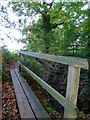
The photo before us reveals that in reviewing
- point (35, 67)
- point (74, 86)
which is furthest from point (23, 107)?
point (35, 67)

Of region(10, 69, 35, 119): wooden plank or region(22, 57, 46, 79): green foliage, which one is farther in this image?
region(22, 57, 46, 79): green foliage

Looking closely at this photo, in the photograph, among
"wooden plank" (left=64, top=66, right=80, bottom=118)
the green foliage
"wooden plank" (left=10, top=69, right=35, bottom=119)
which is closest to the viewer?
"wooden plank" (left=64, top=66, right=80, bottom=118)

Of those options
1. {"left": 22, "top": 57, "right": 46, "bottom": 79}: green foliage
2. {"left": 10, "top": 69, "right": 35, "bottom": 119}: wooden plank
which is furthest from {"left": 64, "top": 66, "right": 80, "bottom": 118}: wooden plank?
{"left": 22, "top": 57, "right": 46, "bottom": 79}: green foliage

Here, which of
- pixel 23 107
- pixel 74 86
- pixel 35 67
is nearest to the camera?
pixel 74 86

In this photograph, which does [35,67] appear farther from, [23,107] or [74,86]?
[74,86]

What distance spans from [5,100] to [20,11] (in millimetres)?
8682

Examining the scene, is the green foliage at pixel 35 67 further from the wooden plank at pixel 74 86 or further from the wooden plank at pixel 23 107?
the wooden plank at pixel 74 86

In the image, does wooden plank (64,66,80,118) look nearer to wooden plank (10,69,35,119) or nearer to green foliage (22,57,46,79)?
wooden plank (10,69,35,119)

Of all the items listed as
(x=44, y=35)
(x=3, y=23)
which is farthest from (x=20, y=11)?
(x=44, y=35)

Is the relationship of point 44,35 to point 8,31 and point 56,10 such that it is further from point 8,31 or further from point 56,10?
point 56,10

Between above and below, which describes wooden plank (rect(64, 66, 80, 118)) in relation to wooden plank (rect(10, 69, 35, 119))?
above

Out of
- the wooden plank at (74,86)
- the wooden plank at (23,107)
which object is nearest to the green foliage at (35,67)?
the wooden plank at (23,107)

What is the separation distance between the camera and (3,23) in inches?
448

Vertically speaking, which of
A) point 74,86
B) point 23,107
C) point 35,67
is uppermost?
point 74,86
